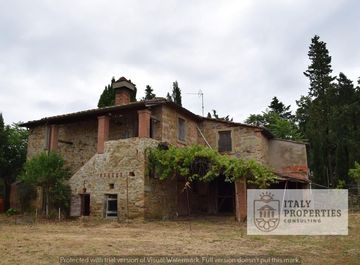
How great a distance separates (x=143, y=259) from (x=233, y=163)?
31.7 ft

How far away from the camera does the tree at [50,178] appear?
1952cm

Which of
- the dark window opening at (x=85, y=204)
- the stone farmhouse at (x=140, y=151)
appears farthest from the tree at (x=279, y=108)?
the dark window opening at (x=85, y=204)

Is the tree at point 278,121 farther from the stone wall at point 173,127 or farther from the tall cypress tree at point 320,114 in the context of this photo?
the stone wall at point 173,127

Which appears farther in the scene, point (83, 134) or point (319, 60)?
point (319, 60)

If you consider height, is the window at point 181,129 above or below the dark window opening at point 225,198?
above

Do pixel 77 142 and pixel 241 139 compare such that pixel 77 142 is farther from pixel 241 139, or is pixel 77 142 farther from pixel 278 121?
pixel 278 121

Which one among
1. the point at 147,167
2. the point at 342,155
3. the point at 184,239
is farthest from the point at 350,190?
the point at 184,239

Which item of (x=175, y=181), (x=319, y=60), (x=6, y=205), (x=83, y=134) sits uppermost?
(x=319, y=60)

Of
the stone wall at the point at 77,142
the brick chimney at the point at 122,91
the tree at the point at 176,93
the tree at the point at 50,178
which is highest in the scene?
the tree at the point at 176,93

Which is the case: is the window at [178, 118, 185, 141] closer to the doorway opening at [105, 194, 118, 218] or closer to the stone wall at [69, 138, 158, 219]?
the stone wall at [69, 138, 158, 219]

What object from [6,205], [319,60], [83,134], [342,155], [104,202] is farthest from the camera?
[319,60]

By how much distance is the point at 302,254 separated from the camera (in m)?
9.47

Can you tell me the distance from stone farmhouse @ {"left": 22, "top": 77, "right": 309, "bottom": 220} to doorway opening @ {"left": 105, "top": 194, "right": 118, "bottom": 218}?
48 millimetres

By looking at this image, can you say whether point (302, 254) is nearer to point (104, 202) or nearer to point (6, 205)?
point (104, 202)
